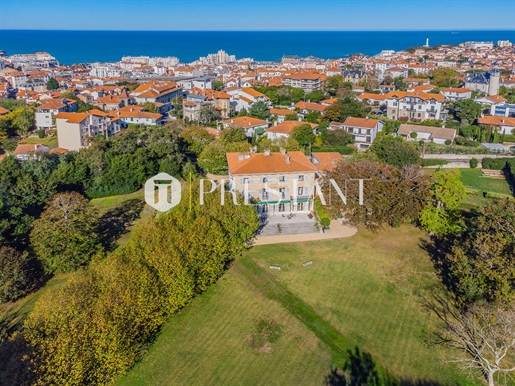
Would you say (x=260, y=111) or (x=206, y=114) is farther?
(x=206, y=114)

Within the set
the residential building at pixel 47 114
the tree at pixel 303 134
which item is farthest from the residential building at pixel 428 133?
the residential building at pixel 47 114

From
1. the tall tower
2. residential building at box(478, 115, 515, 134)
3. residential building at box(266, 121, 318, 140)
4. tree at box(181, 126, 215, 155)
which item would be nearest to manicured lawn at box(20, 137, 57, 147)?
tree at box(181, 126, 215, 155)

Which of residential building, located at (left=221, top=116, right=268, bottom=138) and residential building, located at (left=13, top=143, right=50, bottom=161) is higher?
residential building, located at (left=221, top=116, right=268, bottom=138)

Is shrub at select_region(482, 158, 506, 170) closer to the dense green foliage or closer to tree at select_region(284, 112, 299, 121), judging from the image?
tree at select_region(284, 112, 299, 121)

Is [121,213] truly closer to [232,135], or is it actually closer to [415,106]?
[232,135]

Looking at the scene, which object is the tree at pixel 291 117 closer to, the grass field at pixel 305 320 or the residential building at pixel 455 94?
the residential building at pixel 455 94

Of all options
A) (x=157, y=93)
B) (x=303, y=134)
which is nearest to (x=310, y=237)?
(x=303, y=134)
